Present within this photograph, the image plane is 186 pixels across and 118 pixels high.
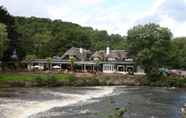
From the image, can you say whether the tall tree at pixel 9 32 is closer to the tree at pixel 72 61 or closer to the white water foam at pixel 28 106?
the tree at pixel 72 61

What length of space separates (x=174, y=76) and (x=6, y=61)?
121 ft

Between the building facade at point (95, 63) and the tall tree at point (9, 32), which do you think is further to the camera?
the building facade at point (95, 63)

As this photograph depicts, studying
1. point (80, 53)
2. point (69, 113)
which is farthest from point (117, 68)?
point (69, 113)

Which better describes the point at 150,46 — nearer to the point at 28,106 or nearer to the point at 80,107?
the point at 80,107

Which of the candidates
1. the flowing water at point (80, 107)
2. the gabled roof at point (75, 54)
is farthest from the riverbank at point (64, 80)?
the gabled roof at point (75, 54)

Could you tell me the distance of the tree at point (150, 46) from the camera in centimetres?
7298

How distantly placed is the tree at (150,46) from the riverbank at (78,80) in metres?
2.68

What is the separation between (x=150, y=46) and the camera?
75250mm

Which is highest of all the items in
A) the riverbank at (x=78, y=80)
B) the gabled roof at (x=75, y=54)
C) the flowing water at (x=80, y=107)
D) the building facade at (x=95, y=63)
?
the gabled roof at (x=75, y=54)

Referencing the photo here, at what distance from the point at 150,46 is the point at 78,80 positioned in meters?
17.9

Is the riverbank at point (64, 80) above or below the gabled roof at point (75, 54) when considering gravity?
below

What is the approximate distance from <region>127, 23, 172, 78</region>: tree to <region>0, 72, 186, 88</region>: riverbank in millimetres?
2680

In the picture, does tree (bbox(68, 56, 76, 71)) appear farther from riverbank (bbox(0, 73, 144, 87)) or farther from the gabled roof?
riverbank (bbox(0, 73, 144, 87))

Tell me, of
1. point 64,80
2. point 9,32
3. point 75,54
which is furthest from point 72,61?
point 64,80
